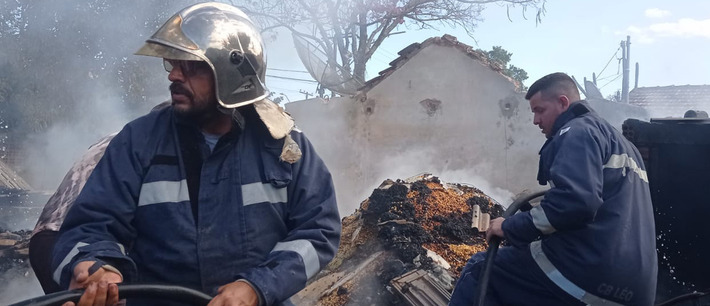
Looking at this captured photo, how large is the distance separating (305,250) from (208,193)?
47 cm

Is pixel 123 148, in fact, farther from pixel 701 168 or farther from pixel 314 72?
pixel 314 72

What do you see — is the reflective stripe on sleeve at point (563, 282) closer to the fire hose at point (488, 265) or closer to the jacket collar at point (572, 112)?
the fire hose at point (488, 265)

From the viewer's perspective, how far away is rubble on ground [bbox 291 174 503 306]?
6.94 metres

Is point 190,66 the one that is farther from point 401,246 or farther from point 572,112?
point 401,246

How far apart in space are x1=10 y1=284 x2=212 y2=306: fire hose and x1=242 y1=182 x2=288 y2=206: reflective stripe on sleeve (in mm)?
456

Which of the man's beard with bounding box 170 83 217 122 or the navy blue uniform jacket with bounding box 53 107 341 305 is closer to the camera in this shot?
the navy blue uniform jacket with bounding box 53 107 341 305

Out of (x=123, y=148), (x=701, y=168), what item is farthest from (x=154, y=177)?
(x=701, y=168)

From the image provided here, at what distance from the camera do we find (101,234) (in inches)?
86.4

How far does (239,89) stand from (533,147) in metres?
11.6

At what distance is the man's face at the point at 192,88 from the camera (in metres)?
2.42

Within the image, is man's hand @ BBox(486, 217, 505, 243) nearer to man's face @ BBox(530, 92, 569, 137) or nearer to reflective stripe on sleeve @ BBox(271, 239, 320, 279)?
man's face @ BBox(530, 92, 569, 137)

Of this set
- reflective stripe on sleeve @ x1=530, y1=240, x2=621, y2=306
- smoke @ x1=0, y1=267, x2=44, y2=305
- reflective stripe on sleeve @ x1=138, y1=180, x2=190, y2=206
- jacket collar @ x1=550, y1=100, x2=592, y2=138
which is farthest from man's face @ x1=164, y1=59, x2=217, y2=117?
smoke @ x1=0, y1=267, x2=44, y2=305

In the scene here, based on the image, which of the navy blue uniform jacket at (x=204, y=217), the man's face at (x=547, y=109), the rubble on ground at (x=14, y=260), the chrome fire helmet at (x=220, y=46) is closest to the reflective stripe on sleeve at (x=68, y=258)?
the navy blue uniform jacket at (x=204, y=217)

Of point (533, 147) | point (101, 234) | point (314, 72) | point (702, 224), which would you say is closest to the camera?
point (101, 234)
